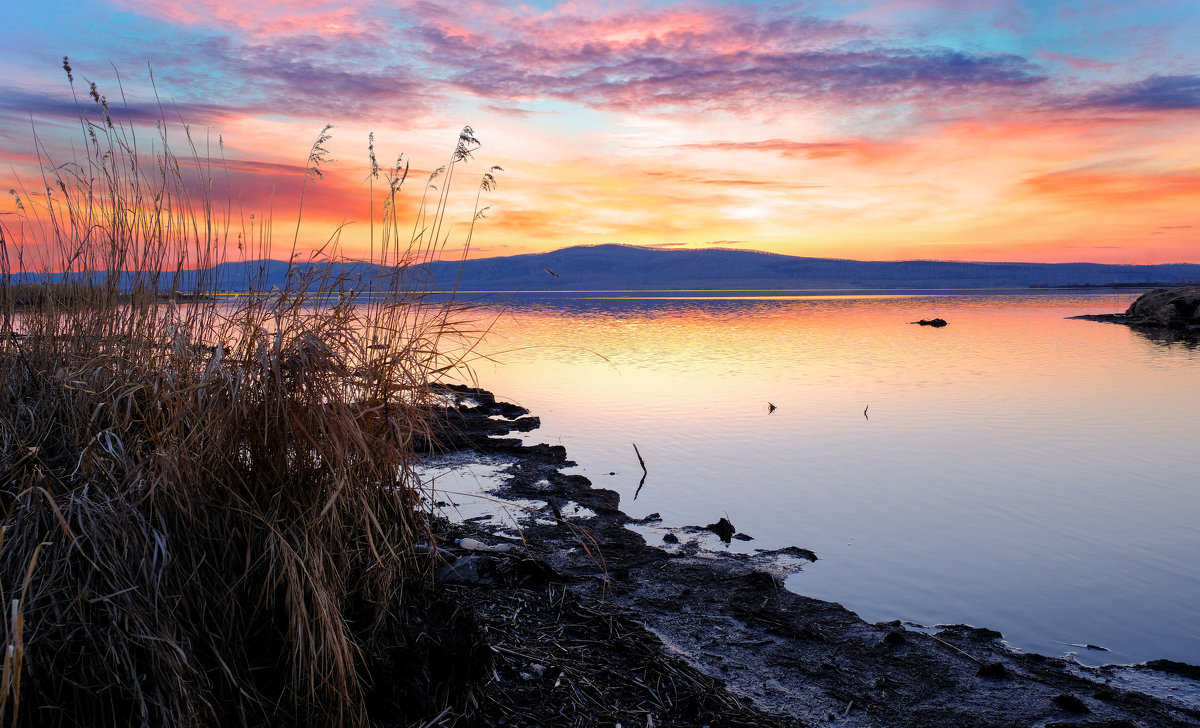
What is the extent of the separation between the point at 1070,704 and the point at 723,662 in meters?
1.68

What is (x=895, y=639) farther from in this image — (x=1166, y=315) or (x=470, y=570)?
(x=1166, y=315)

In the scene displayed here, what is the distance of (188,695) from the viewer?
2.21m

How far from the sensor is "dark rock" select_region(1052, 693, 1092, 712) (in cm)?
338

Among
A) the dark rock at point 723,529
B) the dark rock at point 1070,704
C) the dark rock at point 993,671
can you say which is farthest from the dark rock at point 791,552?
the dark rock at point 1070,704

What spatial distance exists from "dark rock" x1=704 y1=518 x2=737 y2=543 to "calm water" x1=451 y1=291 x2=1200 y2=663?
0.70ft

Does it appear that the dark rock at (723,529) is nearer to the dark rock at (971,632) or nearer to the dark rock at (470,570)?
the dark rock at (971,632)

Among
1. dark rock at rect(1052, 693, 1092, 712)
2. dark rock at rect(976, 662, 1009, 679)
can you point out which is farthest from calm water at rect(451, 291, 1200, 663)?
dark rock at rect(1052, 693, 1092, 712)

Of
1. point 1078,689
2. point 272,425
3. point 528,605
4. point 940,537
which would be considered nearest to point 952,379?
point 940,537

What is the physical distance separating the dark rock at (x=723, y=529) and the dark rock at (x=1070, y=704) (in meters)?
2.54

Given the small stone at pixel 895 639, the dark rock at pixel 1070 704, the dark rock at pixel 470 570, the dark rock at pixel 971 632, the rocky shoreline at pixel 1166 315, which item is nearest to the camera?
the dark rock at pixel 1070 704

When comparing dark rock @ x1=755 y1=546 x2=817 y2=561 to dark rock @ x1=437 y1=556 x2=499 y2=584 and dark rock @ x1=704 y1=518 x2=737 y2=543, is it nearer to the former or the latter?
dark rock @ x1=704 y1=518 x2=737 y2=543

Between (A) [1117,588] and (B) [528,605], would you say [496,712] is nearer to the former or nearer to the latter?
(B) [528,605]

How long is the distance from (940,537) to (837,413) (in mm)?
5660

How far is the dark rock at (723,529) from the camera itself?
5.70 metres
